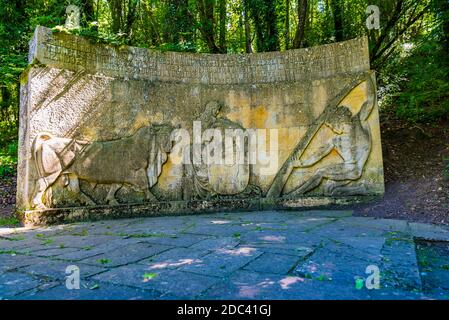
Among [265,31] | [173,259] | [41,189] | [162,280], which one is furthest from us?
[265,31]

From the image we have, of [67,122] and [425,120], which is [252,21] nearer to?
[425,120]

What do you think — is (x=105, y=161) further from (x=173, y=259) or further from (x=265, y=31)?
(x=265, y=31)

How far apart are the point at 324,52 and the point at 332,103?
1.24 m

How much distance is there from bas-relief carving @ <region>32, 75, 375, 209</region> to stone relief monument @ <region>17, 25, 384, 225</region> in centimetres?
2

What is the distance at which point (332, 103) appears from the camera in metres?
7.45

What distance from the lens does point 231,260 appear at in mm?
3289

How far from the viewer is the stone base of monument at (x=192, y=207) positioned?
6164mm

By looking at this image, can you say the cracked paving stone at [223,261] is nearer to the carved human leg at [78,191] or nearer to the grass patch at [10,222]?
the carved human leg at [78,191]

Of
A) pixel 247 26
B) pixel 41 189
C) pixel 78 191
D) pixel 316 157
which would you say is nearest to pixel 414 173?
pixel 316 157

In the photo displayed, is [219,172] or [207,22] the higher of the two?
[207,22]

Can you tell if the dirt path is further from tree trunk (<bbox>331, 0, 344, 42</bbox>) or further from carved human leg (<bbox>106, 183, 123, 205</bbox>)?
carved human leg (<bbox>106, 183, 123, 205</bbox>)

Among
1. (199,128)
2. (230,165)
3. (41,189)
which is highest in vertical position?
(199,128)

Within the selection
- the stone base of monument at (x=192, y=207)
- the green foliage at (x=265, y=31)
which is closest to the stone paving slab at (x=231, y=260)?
the stone base of monument at (x=192, y=207)

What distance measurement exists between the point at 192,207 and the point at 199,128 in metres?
1.74
